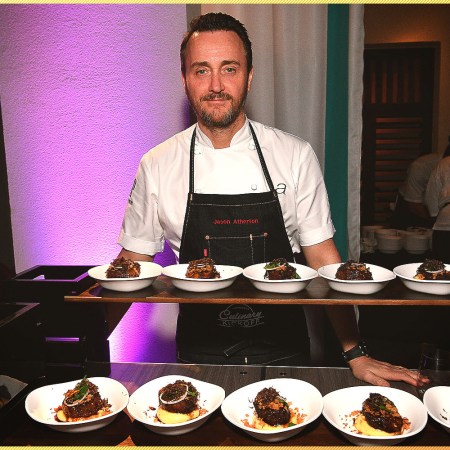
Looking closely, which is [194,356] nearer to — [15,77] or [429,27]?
[15,77]

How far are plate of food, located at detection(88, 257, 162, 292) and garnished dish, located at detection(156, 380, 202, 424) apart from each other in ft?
1.31

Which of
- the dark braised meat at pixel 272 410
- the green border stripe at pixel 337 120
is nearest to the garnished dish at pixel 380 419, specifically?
the dark braised meat at pixel 272 410

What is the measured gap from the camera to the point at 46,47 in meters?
3.29

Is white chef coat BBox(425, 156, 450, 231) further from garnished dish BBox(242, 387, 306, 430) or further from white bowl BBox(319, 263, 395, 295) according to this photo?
garnished dish BBox(242, 387, 306, 430)

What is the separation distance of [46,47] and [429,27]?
578cm

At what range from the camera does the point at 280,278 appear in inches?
72.2

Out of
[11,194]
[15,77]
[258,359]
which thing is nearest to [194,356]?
[258,359]

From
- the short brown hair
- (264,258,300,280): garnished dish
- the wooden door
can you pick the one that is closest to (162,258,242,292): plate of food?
(264,258,300,280): garnished dish

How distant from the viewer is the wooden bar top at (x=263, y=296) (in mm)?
1707

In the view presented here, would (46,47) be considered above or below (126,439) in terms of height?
above

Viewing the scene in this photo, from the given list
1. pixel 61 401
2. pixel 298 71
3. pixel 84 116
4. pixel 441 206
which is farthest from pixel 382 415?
pixel 441 206

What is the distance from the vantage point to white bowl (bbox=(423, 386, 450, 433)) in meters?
1.67

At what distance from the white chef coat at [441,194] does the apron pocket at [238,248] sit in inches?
109

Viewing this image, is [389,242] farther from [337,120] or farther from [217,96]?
[217,96]
